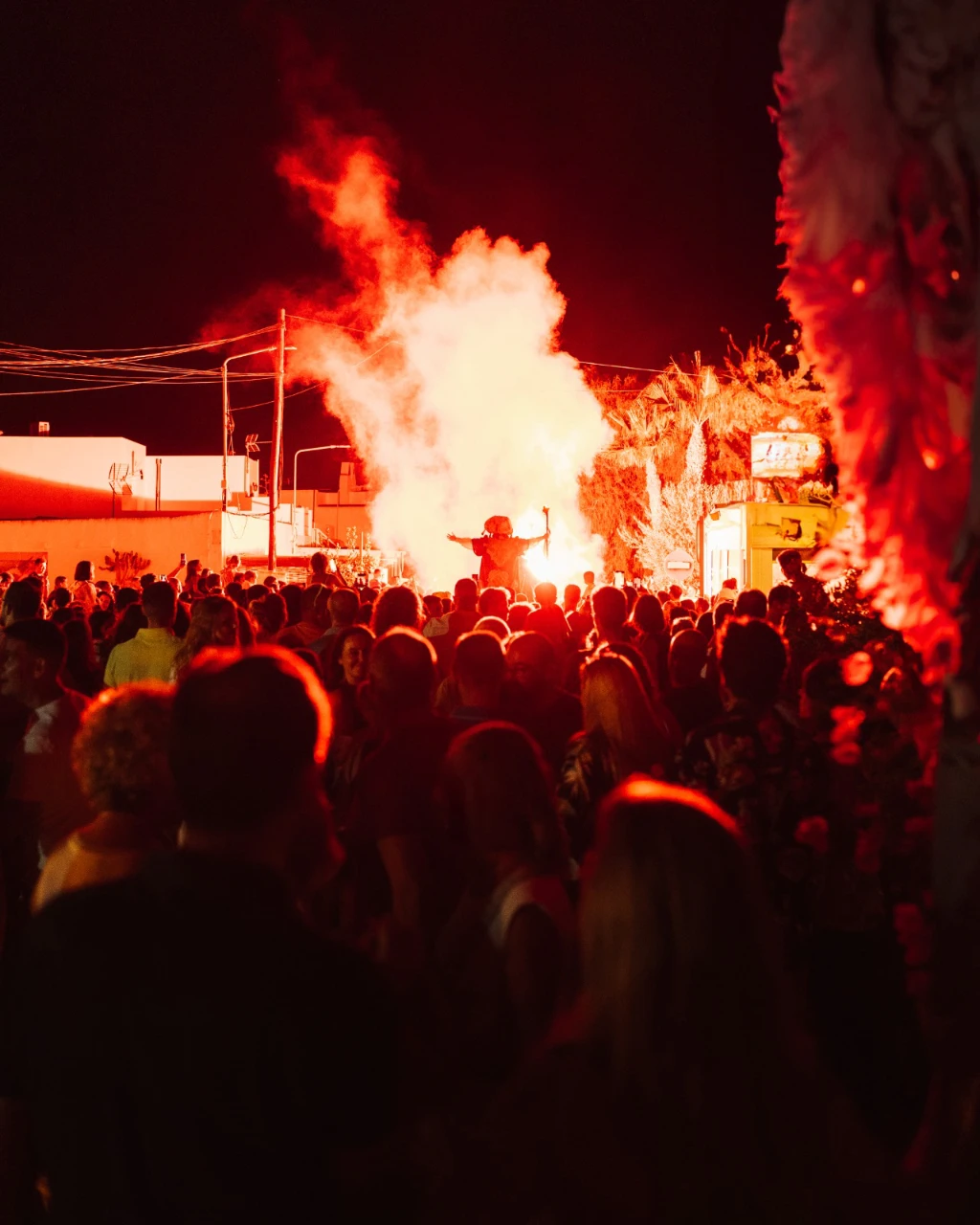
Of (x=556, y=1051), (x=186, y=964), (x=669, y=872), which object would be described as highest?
(x=669, y=872)

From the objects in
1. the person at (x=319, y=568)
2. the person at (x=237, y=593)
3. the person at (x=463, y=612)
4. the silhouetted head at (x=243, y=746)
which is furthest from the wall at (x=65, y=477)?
the silhouetted head at (x=243, y=746)

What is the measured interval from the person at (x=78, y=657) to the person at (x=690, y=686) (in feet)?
10.4

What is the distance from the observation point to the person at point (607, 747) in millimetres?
5160

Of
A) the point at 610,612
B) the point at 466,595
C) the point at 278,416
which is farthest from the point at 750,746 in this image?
the point at 278,416

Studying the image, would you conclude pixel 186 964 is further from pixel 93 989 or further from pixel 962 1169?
pixel 962 1169

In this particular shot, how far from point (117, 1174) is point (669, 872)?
1015 mm

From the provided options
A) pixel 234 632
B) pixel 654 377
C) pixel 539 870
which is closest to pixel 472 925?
pixel 539 870

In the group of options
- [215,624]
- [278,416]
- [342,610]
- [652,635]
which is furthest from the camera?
[278,416]

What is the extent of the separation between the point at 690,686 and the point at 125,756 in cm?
414

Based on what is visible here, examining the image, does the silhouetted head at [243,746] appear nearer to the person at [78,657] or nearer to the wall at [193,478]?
the person at [78,657]

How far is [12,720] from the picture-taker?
5031mm

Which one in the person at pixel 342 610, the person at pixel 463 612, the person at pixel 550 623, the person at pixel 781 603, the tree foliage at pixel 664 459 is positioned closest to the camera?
the person at pixel 342 610

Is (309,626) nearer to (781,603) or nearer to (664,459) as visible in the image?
(781,603)

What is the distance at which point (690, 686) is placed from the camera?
22.7 ft
